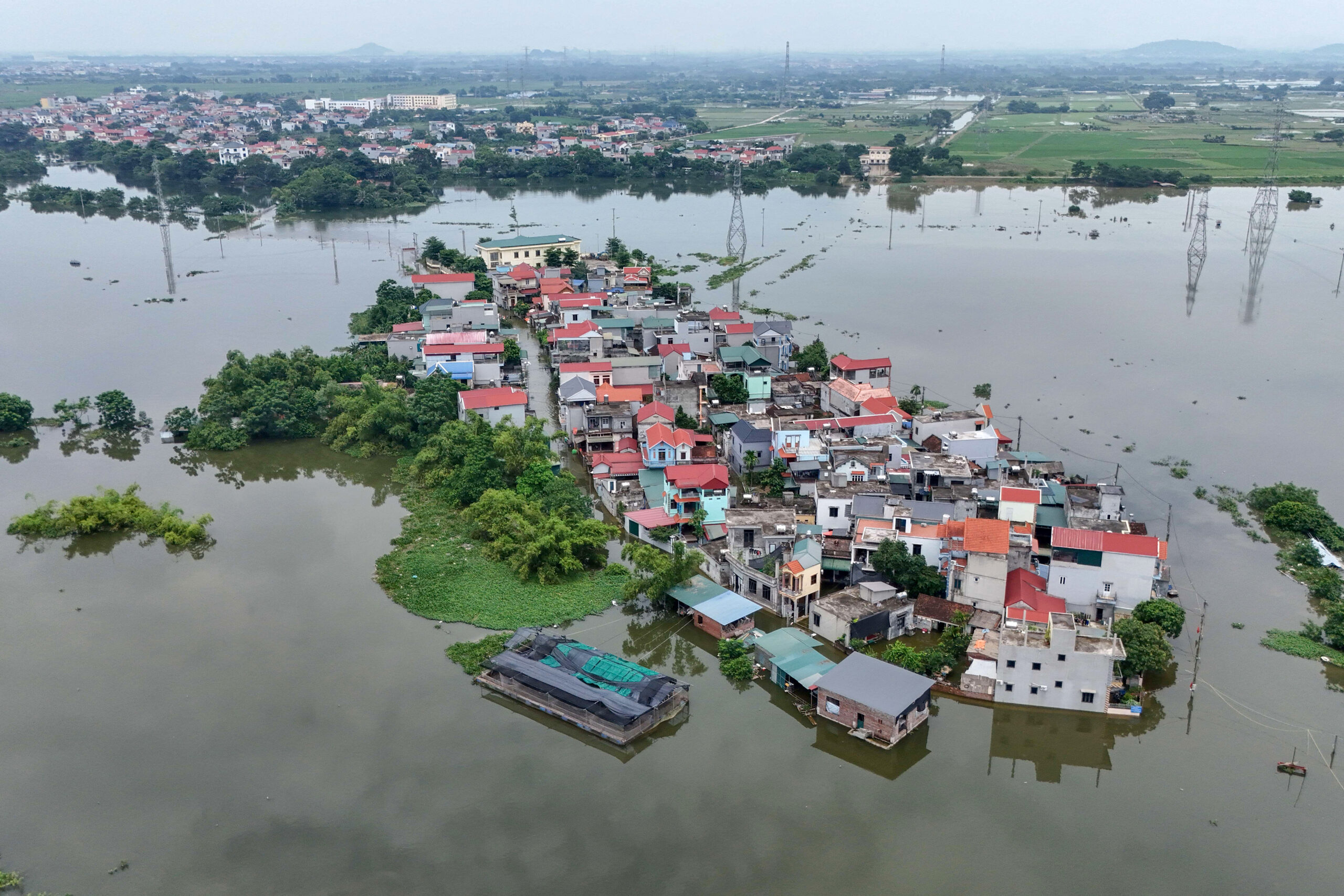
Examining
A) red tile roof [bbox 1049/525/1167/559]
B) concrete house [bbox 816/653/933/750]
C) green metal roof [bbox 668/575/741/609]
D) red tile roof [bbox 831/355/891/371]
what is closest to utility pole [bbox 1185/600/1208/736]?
red tile roof [bbox 1049/525/1167/559]

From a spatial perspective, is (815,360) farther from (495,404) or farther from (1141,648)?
(1141,648)

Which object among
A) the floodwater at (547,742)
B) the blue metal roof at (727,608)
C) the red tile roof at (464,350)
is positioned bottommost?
the floodwater at (547,742)

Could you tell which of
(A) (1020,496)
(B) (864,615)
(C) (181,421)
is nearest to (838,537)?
(B) (864,615)

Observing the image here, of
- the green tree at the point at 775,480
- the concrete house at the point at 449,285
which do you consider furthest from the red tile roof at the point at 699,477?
the concrete house at the point at 449,285

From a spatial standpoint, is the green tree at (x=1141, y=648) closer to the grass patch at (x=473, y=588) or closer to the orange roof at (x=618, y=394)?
the grass patch at (x=473, y=588)

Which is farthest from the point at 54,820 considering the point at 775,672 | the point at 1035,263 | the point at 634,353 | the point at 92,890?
the point at 1035,263

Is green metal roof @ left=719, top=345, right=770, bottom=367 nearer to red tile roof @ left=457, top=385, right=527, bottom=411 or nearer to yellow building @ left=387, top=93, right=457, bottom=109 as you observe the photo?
red tile roof @ left=457, top=385, right=527, bottom=411
